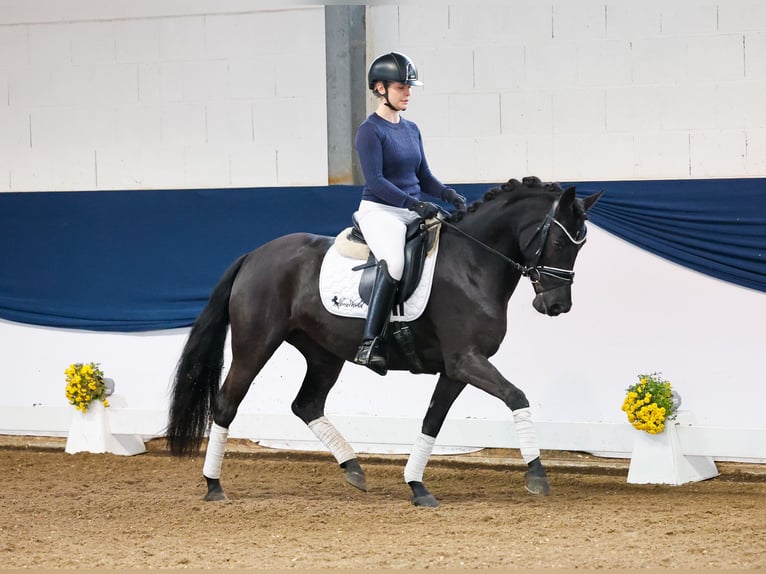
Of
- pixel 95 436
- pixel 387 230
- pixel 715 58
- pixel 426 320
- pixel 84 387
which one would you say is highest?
pixel 715 58

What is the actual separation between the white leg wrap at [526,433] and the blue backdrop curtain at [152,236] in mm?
2123

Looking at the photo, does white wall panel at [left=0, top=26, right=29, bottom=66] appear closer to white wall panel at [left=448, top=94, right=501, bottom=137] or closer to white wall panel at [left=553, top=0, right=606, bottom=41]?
white wall panel at [left=448, top=94, right=501, bottom=137]

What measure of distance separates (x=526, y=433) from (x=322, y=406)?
130cm

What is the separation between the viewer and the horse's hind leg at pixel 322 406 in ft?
18.3

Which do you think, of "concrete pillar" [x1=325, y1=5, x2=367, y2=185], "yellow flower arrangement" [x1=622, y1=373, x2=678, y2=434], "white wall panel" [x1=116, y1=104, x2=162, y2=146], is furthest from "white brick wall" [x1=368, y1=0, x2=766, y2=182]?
"white wall panel" [x1=116, y1=104, x2=162, y2=146]

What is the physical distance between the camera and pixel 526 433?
4820 millimetres

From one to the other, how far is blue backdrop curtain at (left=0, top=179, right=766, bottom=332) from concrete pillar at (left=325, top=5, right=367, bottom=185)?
26cm

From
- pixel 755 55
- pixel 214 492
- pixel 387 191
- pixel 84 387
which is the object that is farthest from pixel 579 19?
pixel 84 387

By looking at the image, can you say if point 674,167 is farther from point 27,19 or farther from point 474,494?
point 27,19

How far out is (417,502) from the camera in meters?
5.18

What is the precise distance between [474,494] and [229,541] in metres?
1.61

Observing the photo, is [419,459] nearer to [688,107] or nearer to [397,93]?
[397,93]

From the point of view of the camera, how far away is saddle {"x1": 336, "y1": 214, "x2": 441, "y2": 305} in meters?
5.14

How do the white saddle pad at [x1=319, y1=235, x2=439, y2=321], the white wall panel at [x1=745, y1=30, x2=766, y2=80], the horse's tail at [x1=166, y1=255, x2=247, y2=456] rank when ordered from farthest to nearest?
the white wall panel at [x1=745, y1=30, x2=766, y2=80] → the horse's tail at [x1=166, y1=255, x2=247, y2=456] → the white saddle pad at [x1=319, y1=235, x2=439, y2=321]
